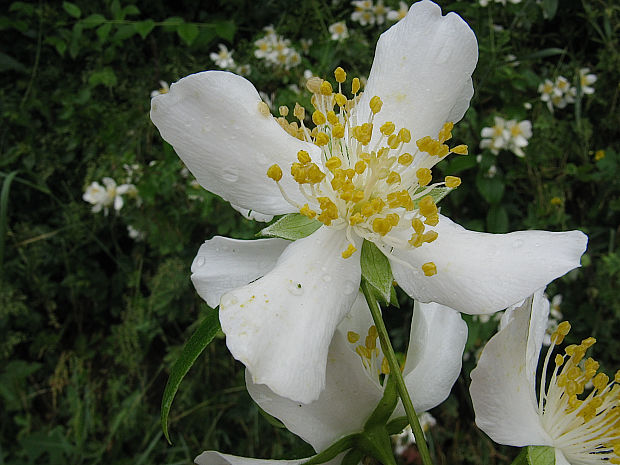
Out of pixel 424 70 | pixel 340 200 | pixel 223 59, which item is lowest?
pixel 223 59

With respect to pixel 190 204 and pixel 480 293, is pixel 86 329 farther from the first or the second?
pixel 480 293

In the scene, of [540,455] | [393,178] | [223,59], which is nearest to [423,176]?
[393,178]

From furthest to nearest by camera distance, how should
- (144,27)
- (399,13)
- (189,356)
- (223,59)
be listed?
(223,59), (144,27), (399,13), (189,356)

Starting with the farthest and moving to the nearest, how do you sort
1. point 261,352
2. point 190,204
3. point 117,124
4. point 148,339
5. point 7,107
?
point 7,107 → point 117,124 → point 148,339 → point 190,204 → point 261,352

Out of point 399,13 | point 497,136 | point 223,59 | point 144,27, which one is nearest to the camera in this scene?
point 497,136

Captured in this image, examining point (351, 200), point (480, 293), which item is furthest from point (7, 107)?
point (480, 293)

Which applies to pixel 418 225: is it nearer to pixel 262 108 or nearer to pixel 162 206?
pixel 262 108

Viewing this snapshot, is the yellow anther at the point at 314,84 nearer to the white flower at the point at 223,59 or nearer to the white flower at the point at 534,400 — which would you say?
the white flower at the point at 534,400
